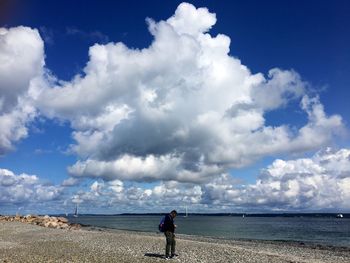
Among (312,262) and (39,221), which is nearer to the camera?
(312,262)

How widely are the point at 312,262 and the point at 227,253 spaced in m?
6.58

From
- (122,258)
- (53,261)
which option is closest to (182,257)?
(122,258)

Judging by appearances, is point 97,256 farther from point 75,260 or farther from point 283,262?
point 283,262

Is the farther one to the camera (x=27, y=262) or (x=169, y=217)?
(x=169, y=217)

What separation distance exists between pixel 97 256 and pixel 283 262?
13229mm

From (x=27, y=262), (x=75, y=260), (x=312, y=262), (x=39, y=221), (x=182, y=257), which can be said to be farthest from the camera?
Answer: (x=39, y=221)

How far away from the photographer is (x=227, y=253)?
32.3 m

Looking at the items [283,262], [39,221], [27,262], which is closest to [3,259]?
[27,262]

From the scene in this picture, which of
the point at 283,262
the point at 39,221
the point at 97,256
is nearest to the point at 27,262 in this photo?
the point at 97,256

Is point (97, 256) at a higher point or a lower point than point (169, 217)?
lower

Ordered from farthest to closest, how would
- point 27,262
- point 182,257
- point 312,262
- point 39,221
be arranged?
point 39,221
point 312,262
point 182,257
point 27,262

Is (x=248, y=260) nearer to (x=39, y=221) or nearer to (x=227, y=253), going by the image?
(x=227, y=253)

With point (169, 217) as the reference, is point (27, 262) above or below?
below

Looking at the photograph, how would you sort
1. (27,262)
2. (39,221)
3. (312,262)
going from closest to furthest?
(27,262), (312,262), (39,221)
